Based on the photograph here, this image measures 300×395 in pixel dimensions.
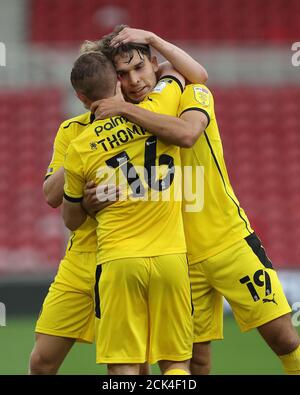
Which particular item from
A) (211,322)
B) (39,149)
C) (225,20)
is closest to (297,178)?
(225,20)

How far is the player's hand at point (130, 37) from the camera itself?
4.39 metres

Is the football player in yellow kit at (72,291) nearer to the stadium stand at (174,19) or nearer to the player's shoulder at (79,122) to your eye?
the player's shoulder at (79,122)

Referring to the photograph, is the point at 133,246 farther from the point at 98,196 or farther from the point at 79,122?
the point at 79,122

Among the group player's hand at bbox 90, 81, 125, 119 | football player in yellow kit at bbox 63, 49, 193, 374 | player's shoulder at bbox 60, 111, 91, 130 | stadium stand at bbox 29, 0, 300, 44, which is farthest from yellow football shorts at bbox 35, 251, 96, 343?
stadium stand at bbox 29, 0, 300, 44

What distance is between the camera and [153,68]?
4543mm

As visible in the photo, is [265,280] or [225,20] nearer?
[265,280]

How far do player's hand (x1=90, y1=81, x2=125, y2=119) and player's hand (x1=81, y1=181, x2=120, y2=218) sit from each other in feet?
1.05

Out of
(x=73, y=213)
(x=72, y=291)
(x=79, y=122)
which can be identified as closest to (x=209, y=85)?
(x=79, y=122)

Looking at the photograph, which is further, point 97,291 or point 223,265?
point 223,265

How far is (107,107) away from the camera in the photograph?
4.18m

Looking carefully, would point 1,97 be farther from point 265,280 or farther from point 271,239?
point 265,280

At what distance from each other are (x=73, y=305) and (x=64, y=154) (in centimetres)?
77

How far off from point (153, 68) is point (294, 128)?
8369 mm
